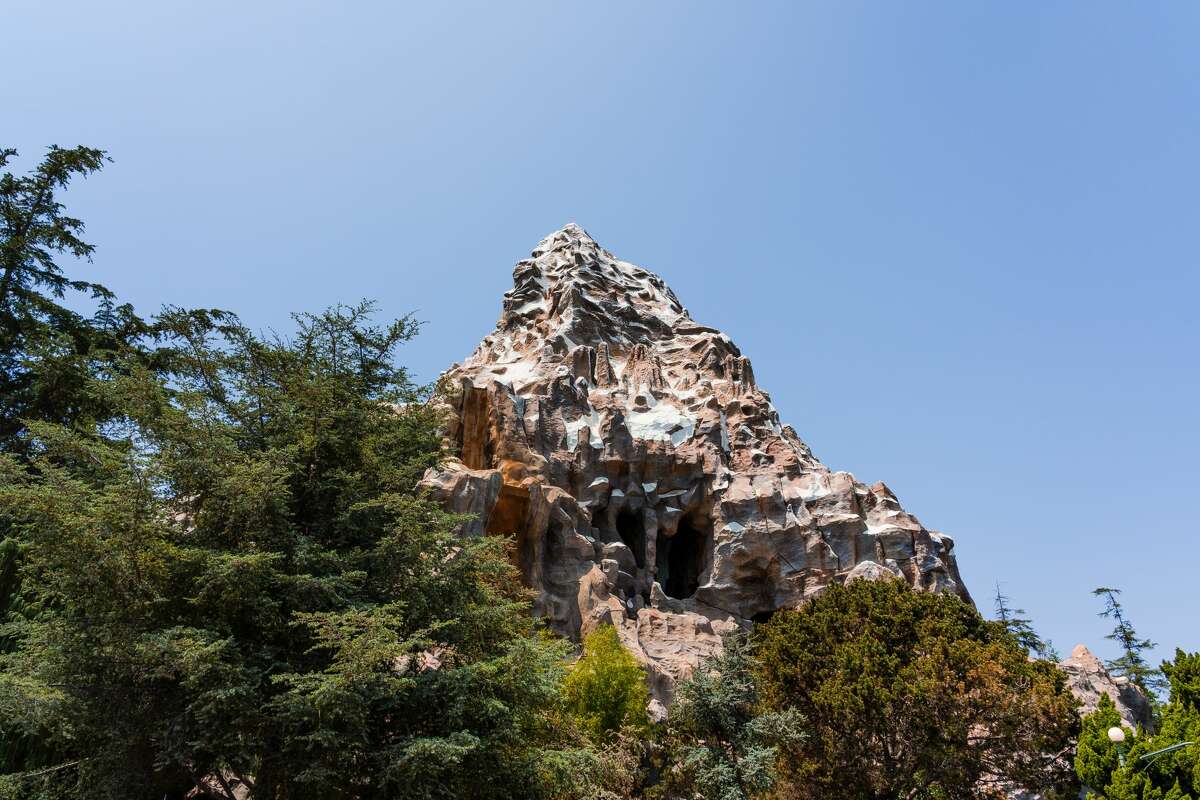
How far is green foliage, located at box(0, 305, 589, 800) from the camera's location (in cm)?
1045

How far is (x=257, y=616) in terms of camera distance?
455 inches

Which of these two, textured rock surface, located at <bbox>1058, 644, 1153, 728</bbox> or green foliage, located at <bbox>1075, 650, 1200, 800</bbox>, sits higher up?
textured rock surface, located at <bbox>1058, 644, 1153, 728</bbox>

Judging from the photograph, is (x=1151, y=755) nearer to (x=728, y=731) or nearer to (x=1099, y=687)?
(x=728, y=731)

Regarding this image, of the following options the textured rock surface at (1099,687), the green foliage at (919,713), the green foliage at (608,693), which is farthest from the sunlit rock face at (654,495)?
the textured rock surface at (1099,687)

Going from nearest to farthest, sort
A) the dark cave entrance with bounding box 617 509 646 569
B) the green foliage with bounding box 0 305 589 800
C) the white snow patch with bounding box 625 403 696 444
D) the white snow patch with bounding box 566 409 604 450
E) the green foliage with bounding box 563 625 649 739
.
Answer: the green foliage with bounding box 0 305 589 800 < the green foliage with bounding box 563 625 649 739 < the white snow patch with bounding box 566 409 604 450 < the dark cave entrance with bounding box 617 509 646 569 < the white snow patch with bounding box 625 403 696 444

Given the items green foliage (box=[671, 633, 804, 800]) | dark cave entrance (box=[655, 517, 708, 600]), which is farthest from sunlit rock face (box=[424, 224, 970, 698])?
green foliage (box=[671, 633, 804, 800])

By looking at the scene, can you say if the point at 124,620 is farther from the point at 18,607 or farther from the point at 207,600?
the point at 18,607

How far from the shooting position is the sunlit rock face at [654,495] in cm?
2828

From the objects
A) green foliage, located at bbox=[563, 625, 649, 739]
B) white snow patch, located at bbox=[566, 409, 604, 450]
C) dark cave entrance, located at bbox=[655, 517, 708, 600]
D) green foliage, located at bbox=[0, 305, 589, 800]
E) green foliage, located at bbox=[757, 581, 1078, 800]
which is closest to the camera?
green foliage, located at bbox=[0, 305, 589, 800]

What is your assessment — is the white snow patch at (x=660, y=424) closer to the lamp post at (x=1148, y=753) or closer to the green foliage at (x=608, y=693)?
the green foliage at (x=608, y=693)

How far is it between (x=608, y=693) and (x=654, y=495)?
15.8 metres

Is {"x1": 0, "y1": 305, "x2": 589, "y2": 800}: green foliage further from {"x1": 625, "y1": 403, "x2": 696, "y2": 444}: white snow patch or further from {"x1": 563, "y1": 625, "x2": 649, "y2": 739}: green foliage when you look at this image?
{"x1": 625, "y1": 403, "x2": 696, "y2": 444}: white snow patch

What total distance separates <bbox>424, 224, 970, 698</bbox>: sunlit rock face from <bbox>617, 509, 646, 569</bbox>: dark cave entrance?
0.10 meters

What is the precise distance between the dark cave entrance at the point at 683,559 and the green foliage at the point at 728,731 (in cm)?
1415
